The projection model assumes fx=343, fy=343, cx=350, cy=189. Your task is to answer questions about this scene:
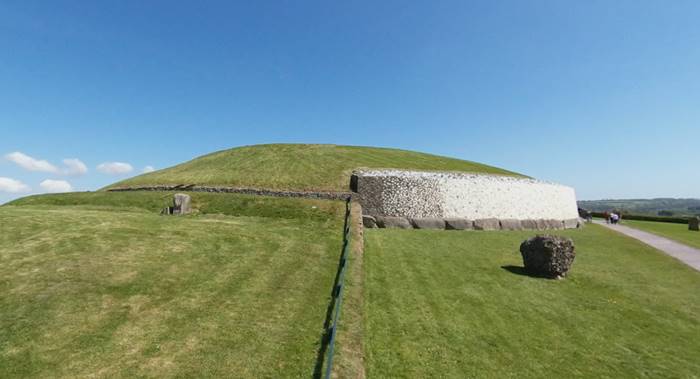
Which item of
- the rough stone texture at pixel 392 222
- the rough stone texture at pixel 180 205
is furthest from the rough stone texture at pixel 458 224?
the rough stone texture at pixel 180 205

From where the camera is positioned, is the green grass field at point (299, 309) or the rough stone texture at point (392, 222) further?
the rough stone texture at point (392, 222)

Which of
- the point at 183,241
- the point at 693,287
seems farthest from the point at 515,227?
the point at 183,241

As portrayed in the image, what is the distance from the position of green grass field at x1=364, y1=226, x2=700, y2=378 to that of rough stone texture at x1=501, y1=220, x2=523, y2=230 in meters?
12.9

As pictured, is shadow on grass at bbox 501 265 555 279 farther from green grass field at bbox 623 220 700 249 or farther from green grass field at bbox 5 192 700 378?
green grass field at bbox 623 220 700 249

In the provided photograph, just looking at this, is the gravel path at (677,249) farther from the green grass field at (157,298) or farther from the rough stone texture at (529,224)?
the green grass field at (157,298)

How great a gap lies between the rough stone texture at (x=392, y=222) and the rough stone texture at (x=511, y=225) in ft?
32.2

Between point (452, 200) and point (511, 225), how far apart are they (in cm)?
650

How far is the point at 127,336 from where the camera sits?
8750 mm

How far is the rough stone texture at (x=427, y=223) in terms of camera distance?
30.3m

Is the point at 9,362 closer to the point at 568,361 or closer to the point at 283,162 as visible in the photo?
the point at 568,361

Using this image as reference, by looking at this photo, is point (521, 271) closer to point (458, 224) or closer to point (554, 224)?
point (458, 224)

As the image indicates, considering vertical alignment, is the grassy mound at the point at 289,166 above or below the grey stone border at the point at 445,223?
above

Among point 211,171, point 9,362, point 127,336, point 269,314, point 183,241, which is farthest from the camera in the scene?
point 211,171

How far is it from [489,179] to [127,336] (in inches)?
1310
